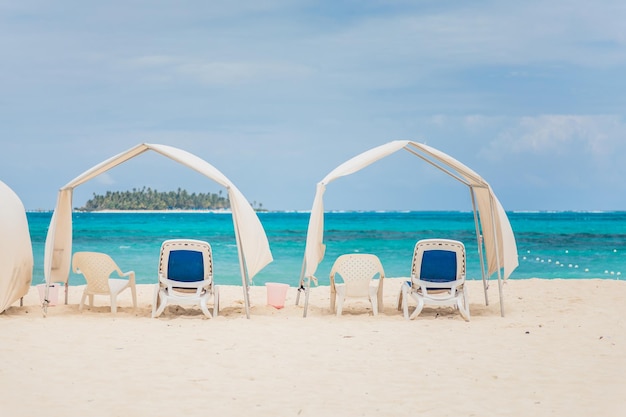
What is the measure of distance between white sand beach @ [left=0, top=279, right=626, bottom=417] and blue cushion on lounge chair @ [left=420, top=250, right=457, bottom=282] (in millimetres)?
596

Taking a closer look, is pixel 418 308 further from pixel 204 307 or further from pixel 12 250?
pixel 12 250

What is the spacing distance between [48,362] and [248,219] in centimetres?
355

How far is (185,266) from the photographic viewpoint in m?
9.98

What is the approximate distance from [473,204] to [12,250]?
6.56 meters

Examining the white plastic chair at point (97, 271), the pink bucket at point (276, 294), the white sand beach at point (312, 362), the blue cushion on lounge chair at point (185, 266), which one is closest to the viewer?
the white sand beach at point (312, 362)

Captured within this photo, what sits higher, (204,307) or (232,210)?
(232,210)

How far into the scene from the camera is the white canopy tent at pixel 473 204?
32.5 ft

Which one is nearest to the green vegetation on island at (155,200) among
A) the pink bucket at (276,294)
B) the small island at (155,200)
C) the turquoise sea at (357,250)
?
the small island at (155,200)

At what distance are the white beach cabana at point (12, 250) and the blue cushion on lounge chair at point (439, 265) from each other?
5.26 metres

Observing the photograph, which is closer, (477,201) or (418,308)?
(418,308)

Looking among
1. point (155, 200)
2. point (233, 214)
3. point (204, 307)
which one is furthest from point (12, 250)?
point (155, 200)

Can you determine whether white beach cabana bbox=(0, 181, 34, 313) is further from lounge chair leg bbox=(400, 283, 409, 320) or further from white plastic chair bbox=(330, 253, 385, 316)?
lounge chair leg bbox=(400, 283, 409, 320)

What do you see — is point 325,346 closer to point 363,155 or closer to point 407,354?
point 407,354

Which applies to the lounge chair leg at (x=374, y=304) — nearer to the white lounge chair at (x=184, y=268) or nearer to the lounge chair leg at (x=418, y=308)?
the lounge chair leg at (x=418, y=308)
